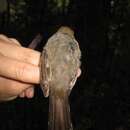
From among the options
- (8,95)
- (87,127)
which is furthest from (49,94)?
(87,127)

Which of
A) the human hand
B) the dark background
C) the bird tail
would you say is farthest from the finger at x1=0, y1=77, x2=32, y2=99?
the dark background

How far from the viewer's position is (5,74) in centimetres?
332

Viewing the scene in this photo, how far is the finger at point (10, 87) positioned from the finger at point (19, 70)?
195mm

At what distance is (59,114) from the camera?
3.66 m

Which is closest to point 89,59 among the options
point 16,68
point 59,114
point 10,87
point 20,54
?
point 59,114

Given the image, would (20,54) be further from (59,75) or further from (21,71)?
(59,75)

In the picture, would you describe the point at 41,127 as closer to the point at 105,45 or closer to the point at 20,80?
the point at 105,45

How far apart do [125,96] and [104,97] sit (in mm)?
521

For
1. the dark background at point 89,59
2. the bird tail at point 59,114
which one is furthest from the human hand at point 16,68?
the dark background at point 89,59

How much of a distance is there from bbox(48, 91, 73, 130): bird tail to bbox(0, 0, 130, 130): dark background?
163 inches

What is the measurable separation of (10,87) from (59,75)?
346mm

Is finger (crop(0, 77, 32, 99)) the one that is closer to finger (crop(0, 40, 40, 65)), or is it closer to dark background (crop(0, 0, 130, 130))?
finger (crop(0, 40, 40, 65))

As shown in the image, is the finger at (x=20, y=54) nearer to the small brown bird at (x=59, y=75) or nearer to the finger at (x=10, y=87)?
the small brown bird at (x=59, y=75)

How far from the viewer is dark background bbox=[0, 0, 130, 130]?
7.96 m
